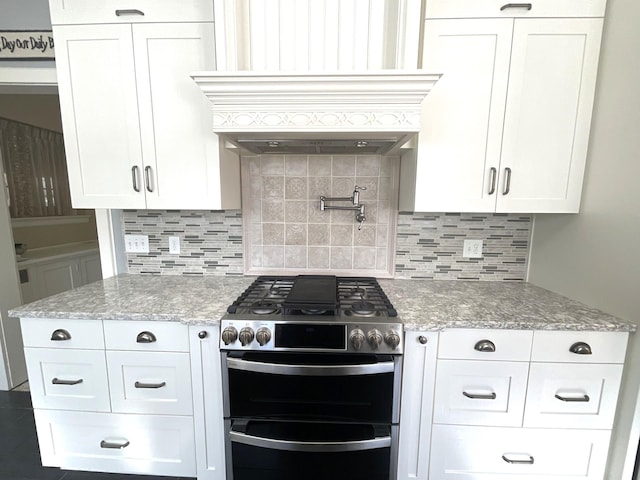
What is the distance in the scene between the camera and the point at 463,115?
1.39 m

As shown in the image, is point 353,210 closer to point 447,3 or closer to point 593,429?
point 447,3

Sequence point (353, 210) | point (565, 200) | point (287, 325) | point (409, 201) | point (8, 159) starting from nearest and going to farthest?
1. point (287, 325)
2. point (565, 200)
3. point (409, 201)
4. point (353, 210)
5. point (8, 159)

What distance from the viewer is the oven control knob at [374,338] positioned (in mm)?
1167

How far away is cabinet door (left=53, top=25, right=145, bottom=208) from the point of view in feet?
4.60

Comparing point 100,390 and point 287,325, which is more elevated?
point 287,325

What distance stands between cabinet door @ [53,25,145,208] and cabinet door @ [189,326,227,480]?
2.73 ft

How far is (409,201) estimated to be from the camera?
1.55 m

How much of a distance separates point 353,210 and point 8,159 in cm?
352

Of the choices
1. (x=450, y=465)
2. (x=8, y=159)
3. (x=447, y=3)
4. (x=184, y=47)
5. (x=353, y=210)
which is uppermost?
(x=447, y=3)

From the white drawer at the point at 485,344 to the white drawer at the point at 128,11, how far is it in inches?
73.5

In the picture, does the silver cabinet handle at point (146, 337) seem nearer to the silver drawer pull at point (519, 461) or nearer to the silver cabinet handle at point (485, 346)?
the silver cabinet handle at point (485, 346)

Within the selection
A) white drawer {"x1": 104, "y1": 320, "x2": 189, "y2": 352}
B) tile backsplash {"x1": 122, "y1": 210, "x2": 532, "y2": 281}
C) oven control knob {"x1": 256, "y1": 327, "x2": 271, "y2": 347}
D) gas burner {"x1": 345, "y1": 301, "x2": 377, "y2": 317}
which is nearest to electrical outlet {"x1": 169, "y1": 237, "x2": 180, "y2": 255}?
tile backsplash {"x1": 122, "y1": 210, "x2": 532, "y2": 281}

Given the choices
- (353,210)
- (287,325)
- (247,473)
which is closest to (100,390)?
(247,473)

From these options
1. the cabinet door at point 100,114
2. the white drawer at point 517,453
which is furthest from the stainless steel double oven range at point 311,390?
the cabinet door at point 100,114
